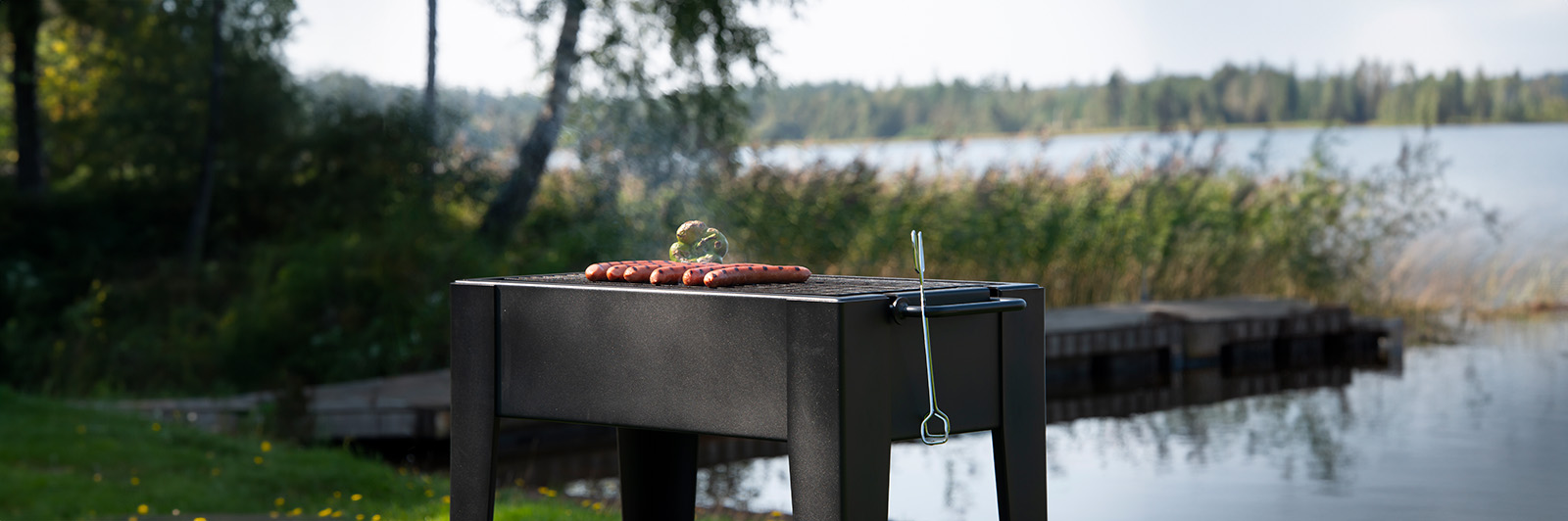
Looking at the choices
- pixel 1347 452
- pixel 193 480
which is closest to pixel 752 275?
pixel 193 480

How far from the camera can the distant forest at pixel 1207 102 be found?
1316 centimetres

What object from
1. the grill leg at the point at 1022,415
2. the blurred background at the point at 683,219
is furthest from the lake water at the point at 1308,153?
the grill leg at the point at 1022,415

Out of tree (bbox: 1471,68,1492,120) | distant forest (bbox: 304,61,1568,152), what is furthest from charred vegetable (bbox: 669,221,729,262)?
tree (bbox: 1471,68,1492,120)

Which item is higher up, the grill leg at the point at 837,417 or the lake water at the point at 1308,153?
the lake water at the point at 1308,153

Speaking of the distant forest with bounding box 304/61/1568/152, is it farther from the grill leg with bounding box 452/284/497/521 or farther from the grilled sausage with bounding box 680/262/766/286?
the grilled sausage with bounding box 680/262/766/286

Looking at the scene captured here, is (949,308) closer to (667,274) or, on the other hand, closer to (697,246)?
(667,274)

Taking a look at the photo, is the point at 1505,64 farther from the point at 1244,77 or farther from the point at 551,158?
the point at 551,158

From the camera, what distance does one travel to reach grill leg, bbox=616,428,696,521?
349cm

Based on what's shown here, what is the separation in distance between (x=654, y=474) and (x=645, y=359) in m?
0.72

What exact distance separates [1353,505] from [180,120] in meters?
7.41

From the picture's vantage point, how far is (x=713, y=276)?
2.84 metres

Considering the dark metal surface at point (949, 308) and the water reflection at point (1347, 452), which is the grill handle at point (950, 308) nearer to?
the dark metal surface at point (949, 308)

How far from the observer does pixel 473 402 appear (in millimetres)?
3146

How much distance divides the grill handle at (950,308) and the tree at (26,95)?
832 centimetres
